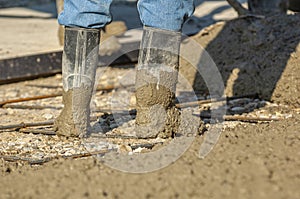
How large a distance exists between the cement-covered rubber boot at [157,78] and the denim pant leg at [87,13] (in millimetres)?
185

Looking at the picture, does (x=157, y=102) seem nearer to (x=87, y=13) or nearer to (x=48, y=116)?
(x=87, y=13)

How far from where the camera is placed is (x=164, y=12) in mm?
2848

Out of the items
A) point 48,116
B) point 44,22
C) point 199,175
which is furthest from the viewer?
point 44,22

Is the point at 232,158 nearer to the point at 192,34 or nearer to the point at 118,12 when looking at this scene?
the point at 192,34

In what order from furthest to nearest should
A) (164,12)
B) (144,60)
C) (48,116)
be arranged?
(48,116) → (144,60) → (164,12)

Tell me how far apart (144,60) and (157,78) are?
0.09 meters

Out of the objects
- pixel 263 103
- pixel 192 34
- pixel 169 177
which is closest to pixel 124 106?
pixel 263 103

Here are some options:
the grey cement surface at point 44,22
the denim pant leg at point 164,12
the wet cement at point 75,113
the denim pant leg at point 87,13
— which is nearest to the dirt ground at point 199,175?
the wet cement at point 75,113

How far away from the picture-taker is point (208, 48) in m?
4.65

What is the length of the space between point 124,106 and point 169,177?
5.66 feet

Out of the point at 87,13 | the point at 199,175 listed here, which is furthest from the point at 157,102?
the point at 199,175

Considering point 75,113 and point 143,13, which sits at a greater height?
point 143,13

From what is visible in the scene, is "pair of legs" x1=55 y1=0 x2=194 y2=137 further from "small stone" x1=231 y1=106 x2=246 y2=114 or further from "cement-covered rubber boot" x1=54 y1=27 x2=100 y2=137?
"small stone" x1=231 y1=106 x2=246 y2=114

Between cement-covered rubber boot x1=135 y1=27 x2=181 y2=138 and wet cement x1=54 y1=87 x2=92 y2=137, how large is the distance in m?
0.23
